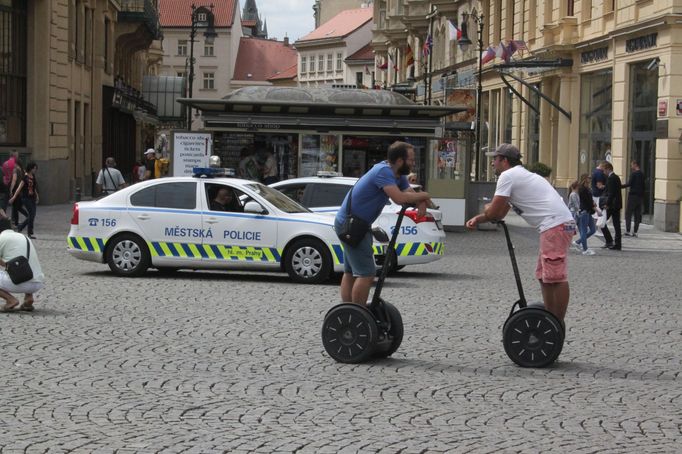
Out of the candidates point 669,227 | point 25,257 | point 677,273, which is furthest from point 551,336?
point 669,227

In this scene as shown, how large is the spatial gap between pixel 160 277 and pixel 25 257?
16.4ft

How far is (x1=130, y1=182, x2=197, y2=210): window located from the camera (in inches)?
746

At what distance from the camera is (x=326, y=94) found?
1310 inches


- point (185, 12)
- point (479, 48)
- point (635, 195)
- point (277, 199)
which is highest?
point (185, 12)

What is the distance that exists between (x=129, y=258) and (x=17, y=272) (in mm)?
4944

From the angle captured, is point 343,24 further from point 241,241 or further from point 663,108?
point 241,241

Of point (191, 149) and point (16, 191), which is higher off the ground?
point (191, 149)

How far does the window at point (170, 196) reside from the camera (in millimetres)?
18938

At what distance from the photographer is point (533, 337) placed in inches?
417

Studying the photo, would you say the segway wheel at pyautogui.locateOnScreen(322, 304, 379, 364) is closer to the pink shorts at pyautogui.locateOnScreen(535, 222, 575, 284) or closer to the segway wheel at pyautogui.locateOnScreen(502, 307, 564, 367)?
the segway wheel at pyautogui.locateOnScreen(502, 307, 564, 367)

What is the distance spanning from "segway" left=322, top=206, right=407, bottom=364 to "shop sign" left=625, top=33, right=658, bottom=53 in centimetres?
2472

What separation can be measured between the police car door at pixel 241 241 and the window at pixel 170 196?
534 millimetres

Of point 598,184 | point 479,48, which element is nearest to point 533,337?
point 598,184

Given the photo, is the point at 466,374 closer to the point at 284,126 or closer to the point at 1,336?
the point at 1,336
